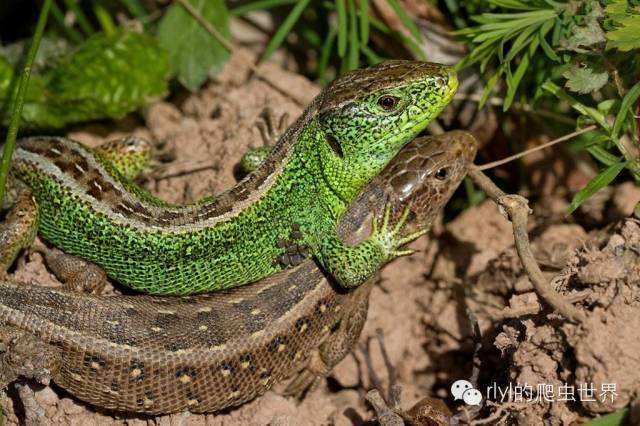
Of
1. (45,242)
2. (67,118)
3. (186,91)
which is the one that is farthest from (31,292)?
(186,91)

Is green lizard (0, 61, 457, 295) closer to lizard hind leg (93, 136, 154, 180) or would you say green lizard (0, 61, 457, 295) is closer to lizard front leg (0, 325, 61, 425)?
lizard hind leg (93, 136, 154, 180)

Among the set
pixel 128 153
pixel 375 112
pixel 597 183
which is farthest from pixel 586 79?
pixel 128 153

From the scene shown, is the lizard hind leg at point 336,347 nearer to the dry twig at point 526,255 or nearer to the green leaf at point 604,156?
the dry twig at point 526,255

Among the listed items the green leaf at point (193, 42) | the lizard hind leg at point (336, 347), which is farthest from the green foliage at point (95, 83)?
the lizard hind leg at point (336, 347)

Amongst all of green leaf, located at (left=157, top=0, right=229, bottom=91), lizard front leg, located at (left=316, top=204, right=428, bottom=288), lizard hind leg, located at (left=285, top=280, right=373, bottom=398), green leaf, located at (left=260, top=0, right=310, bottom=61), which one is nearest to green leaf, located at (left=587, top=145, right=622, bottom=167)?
lizard front leg, located at (left=316, top=204, right=428, bottom=288)

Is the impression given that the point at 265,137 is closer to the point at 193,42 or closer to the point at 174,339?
the point at 193,42

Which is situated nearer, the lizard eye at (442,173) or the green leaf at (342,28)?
the lizard eye at (442,173)

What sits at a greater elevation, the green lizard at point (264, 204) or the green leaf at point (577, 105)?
the green leaf at point (577, 105)

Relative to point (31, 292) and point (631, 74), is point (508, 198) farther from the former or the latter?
point (31, 292)
